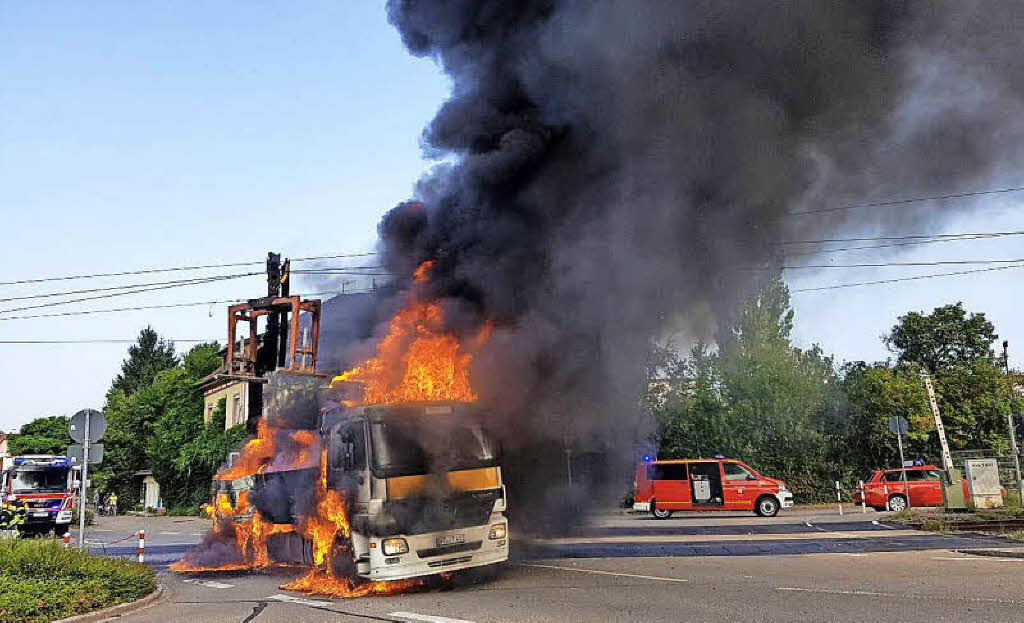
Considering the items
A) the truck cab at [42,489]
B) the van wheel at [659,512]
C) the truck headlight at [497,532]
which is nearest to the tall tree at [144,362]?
the truck cab at [42,489]

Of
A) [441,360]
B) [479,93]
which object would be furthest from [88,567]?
[479,93]

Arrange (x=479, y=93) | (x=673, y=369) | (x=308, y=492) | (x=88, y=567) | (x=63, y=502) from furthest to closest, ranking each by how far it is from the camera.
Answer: (x=63, y=502) → (x=673, y=369) → (x=479, y=93) → (x=308, y=492) → (x=88, y=567)

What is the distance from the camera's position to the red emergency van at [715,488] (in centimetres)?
2295

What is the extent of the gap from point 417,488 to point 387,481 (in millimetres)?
383

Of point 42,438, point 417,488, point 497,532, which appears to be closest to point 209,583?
point 417,488

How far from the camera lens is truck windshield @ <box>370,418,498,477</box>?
9.20m

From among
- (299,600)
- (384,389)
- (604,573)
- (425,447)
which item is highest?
(384,389)

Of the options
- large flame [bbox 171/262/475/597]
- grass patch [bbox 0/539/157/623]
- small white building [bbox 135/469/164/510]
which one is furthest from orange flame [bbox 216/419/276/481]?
small white building [bbox 135/469/164/510]

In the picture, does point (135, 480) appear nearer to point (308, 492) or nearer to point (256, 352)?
point (256, 352)

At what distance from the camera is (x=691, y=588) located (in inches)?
373

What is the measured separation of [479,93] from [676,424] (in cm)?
1988

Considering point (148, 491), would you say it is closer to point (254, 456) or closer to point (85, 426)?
point (85, 426)

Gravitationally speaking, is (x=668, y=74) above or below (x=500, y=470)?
above

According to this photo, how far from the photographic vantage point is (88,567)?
31.3 feet
